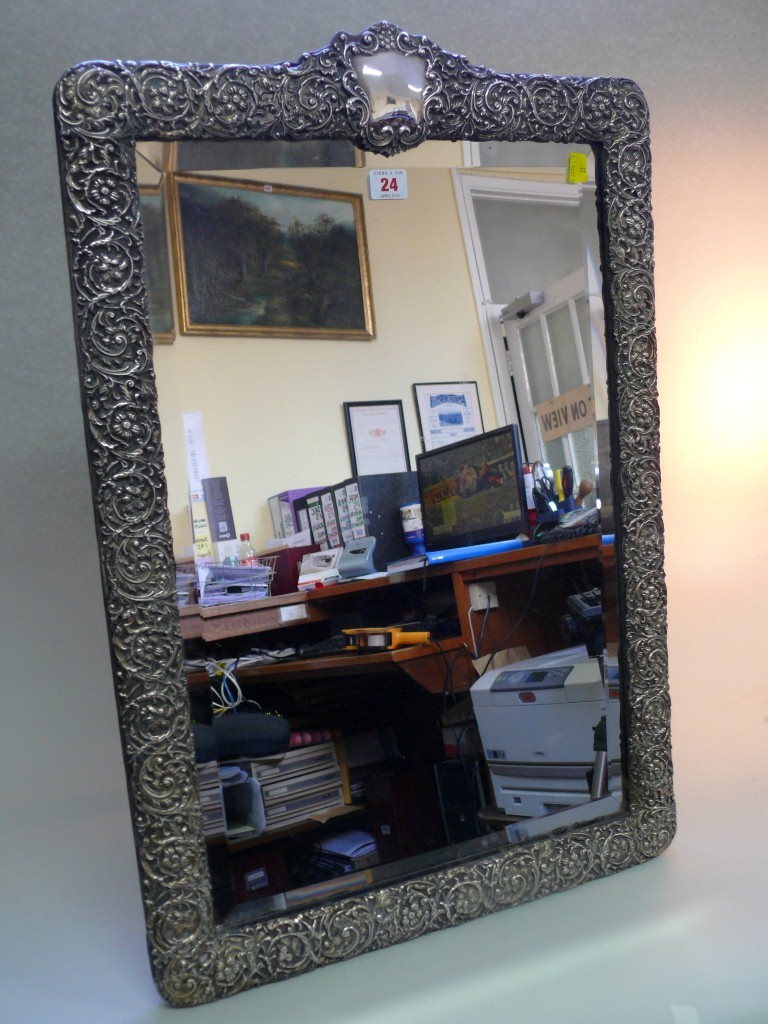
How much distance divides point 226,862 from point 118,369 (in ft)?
2.12

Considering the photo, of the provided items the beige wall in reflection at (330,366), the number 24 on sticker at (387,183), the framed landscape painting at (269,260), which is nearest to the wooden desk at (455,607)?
the beige wall in reflection at (330,366)

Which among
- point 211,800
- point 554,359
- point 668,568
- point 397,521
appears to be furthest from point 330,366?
point 668,568

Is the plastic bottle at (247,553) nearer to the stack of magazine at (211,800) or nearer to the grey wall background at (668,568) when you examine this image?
the stack of magazine at (211,800)

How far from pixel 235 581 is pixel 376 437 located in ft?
0.94

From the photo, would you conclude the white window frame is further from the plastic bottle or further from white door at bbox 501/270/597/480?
the plastic bottle

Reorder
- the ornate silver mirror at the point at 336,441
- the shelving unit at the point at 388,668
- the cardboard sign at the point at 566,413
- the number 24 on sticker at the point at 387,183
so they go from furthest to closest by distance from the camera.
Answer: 1. the cardboard sign at the point at 566,413
2. the number 24 on sticker at the point at 387,183
3. the shelving unit at the point at 388,668
4. the ornate silver mirror at the point at 336,441

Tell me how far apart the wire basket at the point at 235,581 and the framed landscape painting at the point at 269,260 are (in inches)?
12.5

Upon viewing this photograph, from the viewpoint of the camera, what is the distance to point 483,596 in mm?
1511

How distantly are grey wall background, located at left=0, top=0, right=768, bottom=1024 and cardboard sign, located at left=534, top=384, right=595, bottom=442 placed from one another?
0.69m

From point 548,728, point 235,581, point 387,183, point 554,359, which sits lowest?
point 548,728

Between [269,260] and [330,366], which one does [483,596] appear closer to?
[330,366]

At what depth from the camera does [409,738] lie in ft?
4.81

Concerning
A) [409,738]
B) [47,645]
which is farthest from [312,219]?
[47,645]

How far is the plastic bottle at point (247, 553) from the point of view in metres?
1.38
